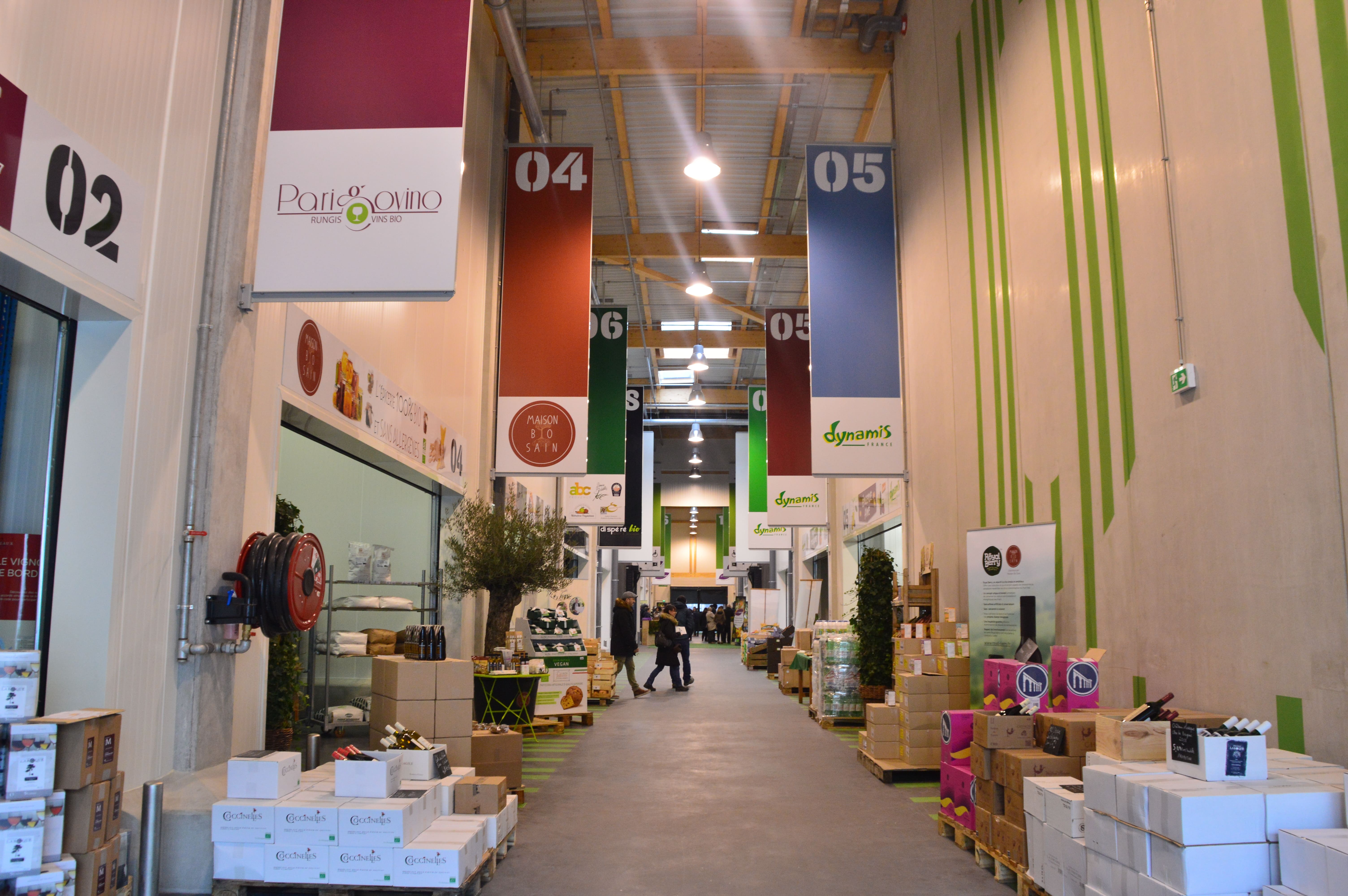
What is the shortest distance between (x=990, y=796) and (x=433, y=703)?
→ 3160 mm

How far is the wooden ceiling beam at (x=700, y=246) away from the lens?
14375mm

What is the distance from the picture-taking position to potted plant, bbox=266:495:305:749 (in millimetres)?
5477

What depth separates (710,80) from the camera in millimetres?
11094

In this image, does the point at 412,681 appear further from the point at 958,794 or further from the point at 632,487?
the point at 632,487

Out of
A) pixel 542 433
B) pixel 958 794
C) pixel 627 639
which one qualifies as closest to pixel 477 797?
pixel 958 794

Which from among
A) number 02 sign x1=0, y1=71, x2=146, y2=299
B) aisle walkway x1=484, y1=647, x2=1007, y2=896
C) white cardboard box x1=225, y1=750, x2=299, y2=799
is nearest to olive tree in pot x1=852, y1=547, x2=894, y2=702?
aisle walkway x1=484, y1=647, x2=1007, y2=896

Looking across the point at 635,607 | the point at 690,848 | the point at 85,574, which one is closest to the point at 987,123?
the point at 690,848

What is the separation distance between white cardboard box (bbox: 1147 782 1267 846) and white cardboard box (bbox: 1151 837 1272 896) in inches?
0.7

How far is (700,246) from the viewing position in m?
14.4

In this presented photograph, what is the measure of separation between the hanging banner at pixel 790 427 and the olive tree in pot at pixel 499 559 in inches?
203

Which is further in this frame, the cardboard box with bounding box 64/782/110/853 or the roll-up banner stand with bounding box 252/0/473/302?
the roll-up banner stand with bounding box 252/0/473/302

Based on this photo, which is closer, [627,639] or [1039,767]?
[1039,767]

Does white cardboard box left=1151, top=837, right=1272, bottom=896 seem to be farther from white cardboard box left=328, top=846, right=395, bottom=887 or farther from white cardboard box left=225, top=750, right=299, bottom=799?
white cardboard box left=225, top=750, right=299, bottom=799

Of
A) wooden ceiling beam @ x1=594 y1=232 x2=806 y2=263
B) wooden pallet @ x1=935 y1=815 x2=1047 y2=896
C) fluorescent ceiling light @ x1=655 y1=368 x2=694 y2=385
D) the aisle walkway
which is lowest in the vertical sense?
the aisle walkway
